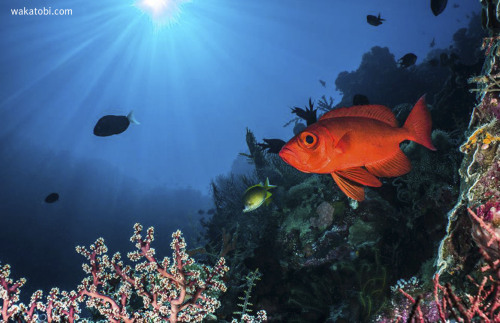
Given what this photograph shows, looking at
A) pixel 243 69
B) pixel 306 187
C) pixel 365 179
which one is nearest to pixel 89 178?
pixel 306 187

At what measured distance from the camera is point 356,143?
1.67 m

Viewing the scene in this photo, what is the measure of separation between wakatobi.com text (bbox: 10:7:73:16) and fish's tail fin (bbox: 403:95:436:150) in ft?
183

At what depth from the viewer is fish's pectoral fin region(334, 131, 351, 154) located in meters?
1.63

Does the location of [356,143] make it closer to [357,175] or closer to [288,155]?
[357,175]

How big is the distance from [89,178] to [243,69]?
8076 cm

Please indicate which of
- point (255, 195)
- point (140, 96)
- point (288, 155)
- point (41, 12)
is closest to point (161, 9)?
point (41, 12)

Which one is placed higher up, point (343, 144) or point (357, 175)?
point (343, 144)

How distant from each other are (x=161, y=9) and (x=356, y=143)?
66674 millimetres

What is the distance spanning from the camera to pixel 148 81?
88.1m

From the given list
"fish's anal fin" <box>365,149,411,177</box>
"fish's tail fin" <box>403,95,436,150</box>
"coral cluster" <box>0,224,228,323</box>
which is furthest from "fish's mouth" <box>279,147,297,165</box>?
"coral cluster" <box>0,224,228,323</box>

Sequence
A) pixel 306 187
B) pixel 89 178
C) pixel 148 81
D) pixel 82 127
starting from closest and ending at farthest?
pixel 306 187, pixel 89 178, pixel 82 127, pixel 148 81

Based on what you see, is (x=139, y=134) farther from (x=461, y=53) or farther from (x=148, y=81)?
(x=461, y=53)

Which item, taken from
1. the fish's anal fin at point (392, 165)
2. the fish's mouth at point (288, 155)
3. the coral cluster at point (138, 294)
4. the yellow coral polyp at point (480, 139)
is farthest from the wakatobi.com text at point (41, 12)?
the yellow coral polyp at point (480, 139)

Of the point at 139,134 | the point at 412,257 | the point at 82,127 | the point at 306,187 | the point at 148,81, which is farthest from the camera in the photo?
the point at 139,134
